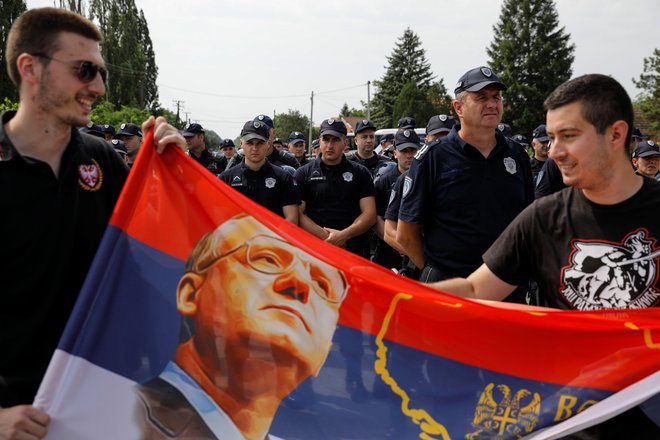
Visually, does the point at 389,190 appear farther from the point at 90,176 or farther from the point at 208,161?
the point at 90,176

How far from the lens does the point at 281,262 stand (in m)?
2.91

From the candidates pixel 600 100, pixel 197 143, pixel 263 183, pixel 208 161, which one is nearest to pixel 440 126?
pixel 263 183

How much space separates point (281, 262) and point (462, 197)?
2115mm

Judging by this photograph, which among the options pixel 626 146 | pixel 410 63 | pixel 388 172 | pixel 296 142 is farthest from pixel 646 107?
pixel 626 146

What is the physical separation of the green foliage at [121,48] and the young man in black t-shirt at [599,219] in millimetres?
61453

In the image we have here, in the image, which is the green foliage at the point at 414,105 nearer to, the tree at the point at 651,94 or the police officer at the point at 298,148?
the tree at the point at 651,94

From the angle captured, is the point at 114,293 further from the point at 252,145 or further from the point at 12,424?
the point at 252,145

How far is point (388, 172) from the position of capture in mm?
8367

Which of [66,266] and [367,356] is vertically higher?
[66,266]

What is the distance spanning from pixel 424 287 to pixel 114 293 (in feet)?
4.42

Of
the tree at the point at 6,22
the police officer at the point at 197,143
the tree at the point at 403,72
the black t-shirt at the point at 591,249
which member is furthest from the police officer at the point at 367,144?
the tree at the point at 403,72

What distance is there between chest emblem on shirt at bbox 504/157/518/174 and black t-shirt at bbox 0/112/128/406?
3048 mm

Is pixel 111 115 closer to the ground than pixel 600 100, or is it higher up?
higher up

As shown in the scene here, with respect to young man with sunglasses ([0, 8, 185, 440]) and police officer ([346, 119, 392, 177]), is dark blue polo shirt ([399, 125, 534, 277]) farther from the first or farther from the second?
police officer ([346, 119, 392, 177])
